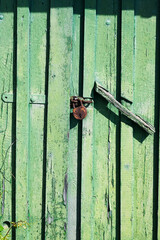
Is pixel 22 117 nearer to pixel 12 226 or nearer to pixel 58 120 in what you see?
pixel 58 120

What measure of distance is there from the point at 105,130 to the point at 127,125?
0.58ft

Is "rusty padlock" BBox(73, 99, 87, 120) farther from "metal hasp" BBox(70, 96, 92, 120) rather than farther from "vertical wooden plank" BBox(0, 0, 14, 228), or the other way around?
"vertical wooden plank" BBox(0, 0, 14, 228)

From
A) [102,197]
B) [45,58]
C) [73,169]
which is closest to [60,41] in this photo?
[45,58]

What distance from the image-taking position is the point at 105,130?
8.61 ft

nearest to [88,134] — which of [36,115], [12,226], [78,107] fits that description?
[78,107]

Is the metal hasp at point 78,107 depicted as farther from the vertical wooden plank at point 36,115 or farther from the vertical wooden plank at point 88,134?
the vertical wooden plank at point 36,115

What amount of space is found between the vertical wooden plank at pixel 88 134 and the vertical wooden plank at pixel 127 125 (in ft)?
0.79

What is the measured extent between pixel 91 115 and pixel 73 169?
457 mm

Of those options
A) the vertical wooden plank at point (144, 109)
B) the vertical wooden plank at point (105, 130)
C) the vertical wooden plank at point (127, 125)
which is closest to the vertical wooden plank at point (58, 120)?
the vertical wooden plank at point (105, 130)

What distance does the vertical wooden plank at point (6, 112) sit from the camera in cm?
254

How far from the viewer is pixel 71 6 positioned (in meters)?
2.51

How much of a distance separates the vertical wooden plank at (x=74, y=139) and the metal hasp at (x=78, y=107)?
58mm

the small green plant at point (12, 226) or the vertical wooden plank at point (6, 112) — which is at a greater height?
the vertical wooden plank at point (6, 112)

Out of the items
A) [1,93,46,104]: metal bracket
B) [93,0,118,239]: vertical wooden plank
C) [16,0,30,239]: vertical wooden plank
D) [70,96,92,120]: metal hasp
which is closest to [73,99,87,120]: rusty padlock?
Answer: [70,96,92,120]: metal hasp
